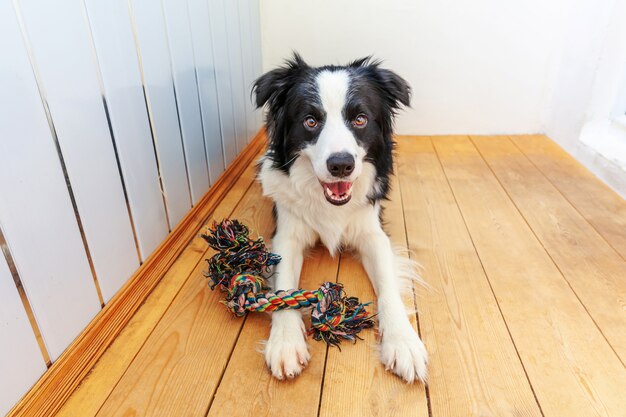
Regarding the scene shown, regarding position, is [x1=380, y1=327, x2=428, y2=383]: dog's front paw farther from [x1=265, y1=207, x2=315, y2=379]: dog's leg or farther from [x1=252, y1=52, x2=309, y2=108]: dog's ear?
[x1=252, y1=52, x2=309, y2=108]: dog's ear

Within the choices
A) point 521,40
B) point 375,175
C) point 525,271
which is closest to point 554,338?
point 525,271

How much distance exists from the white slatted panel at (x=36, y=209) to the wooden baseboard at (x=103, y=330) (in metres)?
0.05

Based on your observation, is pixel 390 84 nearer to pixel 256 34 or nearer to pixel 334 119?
pixel 334 119

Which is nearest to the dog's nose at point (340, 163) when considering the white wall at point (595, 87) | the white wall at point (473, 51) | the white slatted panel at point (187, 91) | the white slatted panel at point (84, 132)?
the white slatted panel at point (84, 132)

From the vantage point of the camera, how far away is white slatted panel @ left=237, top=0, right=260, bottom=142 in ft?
8.45

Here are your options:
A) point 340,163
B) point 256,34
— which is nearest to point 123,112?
point 340,163

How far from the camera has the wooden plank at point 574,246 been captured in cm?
144

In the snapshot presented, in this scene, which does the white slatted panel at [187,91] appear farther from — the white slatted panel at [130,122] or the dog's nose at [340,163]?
the dog's nose at [340,163]

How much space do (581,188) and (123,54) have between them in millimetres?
2367

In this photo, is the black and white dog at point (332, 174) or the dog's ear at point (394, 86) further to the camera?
the dog's ear at point (394, 86)

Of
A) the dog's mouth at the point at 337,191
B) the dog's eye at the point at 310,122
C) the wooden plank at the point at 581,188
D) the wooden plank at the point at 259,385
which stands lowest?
the wooden plank at the point at 259,385

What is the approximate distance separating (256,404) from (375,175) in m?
0.92

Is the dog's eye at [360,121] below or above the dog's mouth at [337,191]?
above

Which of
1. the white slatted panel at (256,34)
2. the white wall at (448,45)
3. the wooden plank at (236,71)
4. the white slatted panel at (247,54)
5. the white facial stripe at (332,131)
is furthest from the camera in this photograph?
the white wall at (448,45)
